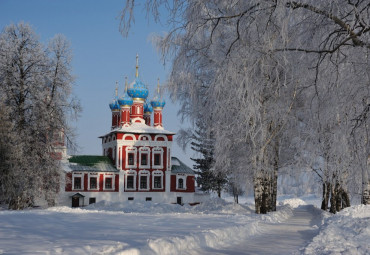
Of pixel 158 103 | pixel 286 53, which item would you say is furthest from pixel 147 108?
pixel 286 53

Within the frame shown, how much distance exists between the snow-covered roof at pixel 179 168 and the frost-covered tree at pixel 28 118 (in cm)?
1940

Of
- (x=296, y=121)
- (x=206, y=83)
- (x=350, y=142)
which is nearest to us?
(x=350, y=142)

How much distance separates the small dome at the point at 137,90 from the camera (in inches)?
1762

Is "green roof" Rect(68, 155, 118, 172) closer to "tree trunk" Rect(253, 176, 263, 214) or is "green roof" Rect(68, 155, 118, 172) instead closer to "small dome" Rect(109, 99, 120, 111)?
"small dome" Rect(109, 99, 120, 111)

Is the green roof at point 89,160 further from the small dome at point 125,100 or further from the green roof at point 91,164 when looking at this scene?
the small dome at point 125,100

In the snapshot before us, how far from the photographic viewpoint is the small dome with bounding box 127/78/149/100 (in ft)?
147

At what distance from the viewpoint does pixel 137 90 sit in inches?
1764

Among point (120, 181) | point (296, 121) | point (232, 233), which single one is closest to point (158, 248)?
point (232, 233)

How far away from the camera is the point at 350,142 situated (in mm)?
8883

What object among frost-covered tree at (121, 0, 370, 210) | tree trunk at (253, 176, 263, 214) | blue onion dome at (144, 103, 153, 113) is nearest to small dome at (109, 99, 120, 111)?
blue onion dome at (144, 103, 153, 113)

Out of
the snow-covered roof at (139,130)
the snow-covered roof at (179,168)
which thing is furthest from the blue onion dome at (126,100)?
the snow-covered roof at (179,168)

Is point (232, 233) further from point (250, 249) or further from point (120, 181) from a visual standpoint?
point (120, 181)

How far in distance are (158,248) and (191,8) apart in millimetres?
4241

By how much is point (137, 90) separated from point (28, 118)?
20.7 meters
